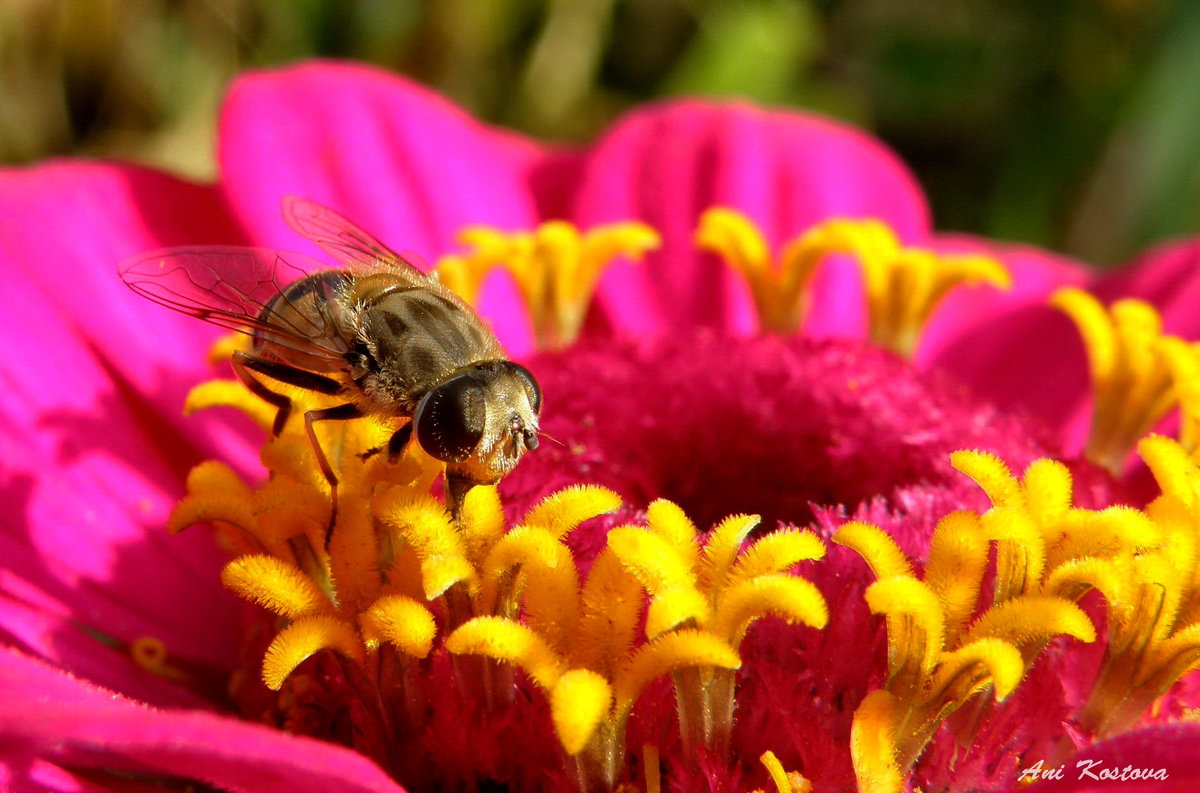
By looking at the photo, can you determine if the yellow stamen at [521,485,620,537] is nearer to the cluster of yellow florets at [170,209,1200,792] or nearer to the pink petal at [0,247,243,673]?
the cluster of yellow florets at [170,209,1200,792]

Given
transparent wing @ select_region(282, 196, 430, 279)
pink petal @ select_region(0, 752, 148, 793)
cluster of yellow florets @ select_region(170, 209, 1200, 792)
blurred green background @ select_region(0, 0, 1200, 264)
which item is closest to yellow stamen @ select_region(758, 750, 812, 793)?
cluster of yellow florets @ select_region(170, 209, 1200, 792)

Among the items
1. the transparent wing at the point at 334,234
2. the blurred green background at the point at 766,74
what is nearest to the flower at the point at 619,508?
the transparent wing at the point at 334,234

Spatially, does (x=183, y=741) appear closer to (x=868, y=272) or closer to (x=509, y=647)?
(x=509, y=647)

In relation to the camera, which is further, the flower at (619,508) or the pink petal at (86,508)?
the pink petal at (86,508)

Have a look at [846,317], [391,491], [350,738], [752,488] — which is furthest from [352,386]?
[846,317]

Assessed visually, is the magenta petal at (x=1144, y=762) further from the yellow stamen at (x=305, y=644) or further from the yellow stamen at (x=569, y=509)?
the yellow stamen at (x=305, y=644)

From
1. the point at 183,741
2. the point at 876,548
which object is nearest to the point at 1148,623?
the point at 876,548
